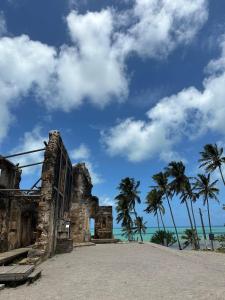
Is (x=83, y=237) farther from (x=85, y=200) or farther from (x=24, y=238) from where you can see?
(x=24, y=238)

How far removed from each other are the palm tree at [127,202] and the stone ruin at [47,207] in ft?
69.8

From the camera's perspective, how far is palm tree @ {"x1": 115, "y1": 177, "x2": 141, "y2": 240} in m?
48.2

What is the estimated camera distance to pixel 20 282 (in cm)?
738

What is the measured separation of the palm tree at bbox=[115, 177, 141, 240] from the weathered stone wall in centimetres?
1646

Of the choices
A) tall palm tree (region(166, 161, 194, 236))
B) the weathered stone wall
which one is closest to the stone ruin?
the weathered stone wall

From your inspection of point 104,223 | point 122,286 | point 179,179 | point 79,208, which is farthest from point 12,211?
point 179,179

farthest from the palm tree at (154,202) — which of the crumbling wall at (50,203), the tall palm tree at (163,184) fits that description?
the crumbling wall at (50,203)

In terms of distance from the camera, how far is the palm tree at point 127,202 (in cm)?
4822

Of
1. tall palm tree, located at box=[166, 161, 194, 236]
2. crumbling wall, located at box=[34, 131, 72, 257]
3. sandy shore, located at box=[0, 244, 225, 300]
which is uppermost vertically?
tall palm tree, located at box=[166, 161, 194, 236]

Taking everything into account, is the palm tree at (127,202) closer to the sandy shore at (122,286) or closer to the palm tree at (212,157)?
the palm tree at (212,157)

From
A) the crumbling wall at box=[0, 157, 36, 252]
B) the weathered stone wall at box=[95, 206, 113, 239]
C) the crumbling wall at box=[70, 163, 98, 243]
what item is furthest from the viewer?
the weathered stone wall at box=[95, 206, 113, 239]

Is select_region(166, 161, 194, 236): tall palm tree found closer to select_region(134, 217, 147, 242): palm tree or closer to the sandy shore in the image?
select_region(134, 217, 147, 242): palm tree

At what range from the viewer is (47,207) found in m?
13.7

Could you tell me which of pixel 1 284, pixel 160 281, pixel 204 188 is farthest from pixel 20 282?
pixel 204 188
